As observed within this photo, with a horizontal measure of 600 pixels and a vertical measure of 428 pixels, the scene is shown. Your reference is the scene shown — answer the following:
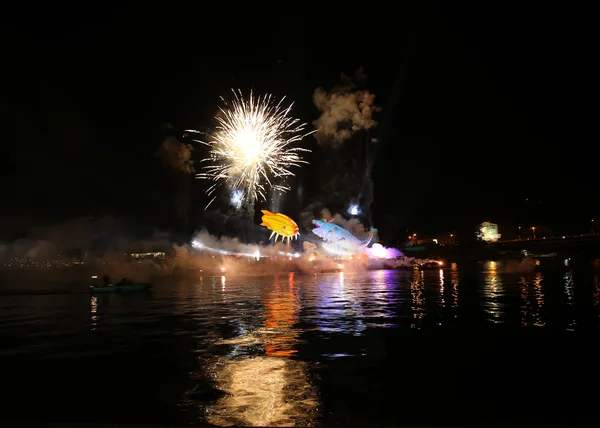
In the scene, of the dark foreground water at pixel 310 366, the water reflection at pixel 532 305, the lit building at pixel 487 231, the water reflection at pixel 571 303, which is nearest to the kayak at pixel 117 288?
the dark foreground water at pixel 310 366

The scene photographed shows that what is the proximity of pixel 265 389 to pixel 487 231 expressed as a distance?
160116 mm

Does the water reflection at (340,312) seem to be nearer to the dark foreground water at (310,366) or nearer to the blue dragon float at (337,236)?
the dark foreground water at (310,366)

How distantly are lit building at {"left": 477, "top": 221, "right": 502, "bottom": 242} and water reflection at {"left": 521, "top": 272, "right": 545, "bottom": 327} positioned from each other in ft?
375

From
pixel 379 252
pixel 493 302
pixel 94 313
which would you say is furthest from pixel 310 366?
pixel 379 252

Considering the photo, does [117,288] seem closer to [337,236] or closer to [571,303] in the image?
[571,303]

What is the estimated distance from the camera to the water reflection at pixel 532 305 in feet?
82.9

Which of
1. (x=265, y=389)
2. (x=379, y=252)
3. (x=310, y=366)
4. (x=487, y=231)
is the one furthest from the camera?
(x=487, y=231)

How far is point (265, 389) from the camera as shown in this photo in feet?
42.7

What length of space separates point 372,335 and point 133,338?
1051 centimetres

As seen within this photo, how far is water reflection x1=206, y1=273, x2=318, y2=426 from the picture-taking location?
34.8ft

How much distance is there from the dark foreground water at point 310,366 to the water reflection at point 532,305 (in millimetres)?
195

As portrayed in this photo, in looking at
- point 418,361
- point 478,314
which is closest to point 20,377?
point 418,361

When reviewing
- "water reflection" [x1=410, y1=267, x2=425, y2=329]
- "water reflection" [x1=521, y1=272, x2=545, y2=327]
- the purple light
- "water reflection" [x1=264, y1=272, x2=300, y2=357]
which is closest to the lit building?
the purple light

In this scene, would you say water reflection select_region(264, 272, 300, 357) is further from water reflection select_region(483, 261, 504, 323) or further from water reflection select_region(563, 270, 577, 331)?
water reflection select_region(563, 270, 577, 331)
